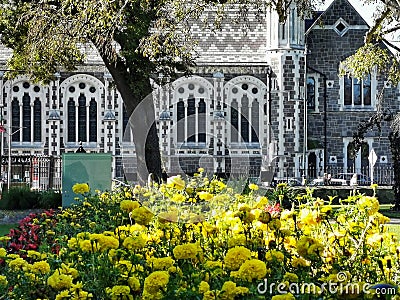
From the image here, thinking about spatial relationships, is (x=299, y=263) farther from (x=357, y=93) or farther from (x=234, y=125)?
(x=357, y=93)

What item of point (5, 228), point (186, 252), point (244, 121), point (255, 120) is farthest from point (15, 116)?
point (186, 252)

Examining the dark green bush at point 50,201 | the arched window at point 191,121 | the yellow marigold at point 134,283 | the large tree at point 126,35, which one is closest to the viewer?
the yellow marigold at point 134,283

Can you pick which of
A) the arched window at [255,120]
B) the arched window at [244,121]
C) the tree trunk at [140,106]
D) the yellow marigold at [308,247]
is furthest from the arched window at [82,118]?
the yellow marigold at [308,247]

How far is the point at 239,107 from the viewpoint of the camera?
40719 mm

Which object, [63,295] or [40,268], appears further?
[40,268]

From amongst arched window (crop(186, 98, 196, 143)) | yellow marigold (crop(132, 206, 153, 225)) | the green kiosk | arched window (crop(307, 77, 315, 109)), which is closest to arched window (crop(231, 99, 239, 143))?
arched window (crop(186, 98, 196, 143))

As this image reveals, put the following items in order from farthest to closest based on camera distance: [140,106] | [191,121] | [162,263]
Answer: [191,121] → [140,106] → [162,263]

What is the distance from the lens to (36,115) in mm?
40000

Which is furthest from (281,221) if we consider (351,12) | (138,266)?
(351,12)

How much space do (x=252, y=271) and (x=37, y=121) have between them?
1452 inches

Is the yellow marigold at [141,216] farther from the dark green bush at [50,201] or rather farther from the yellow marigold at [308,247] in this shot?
the dark green bush at [50,201]

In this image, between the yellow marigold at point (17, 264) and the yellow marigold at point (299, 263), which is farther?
the yellow marigold at point (299, 263)

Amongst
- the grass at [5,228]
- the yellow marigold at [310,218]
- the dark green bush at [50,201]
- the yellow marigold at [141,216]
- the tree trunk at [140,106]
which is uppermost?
the tree trunk at [140,106]

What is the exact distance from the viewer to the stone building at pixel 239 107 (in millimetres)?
39688
